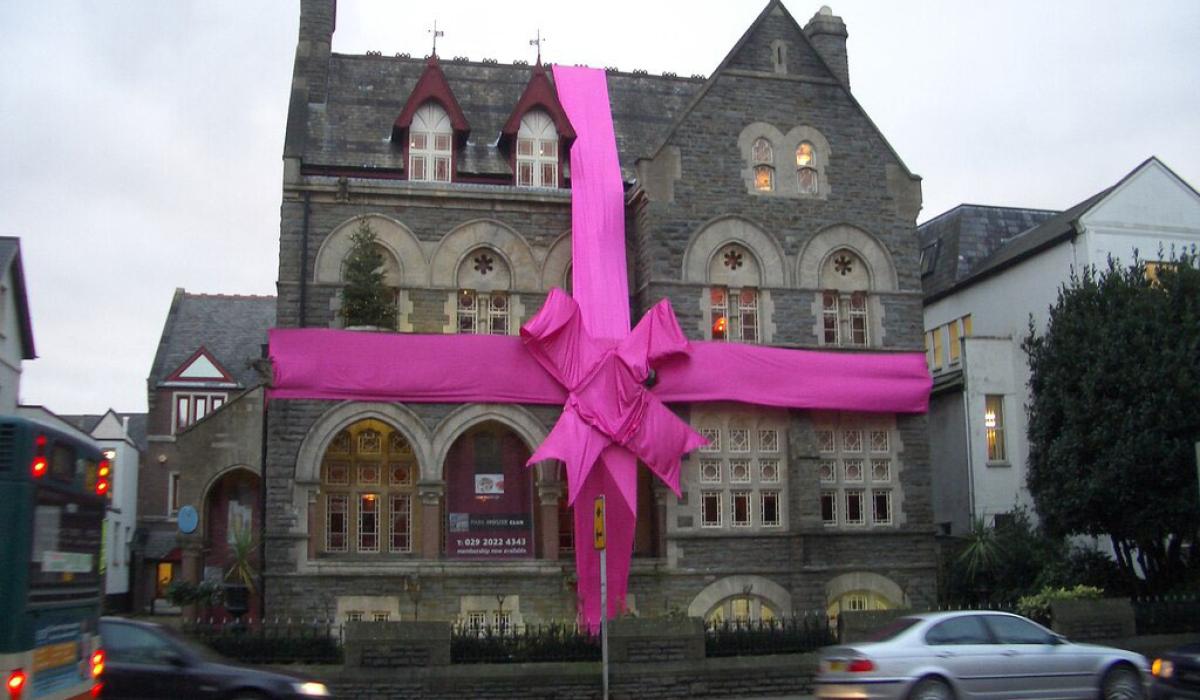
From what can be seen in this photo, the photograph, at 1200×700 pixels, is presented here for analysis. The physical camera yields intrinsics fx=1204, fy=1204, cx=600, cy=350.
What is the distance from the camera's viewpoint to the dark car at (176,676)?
1482cm

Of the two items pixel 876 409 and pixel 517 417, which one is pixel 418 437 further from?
pixel 876 409

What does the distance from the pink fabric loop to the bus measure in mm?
13634

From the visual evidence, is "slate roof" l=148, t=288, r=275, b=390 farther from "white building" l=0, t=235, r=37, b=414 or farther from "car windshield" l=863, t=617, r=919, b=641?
"car windshield" l=863, t=617, r=919, b=641

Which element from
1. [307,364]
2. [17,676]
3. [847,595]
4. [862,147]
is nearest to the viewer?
[17,676]

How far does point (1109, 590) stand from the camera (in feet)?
96.3

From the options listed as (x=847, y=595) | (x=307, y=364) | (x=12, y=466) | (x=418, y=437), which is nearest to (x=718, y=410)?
(x=847, y=595)

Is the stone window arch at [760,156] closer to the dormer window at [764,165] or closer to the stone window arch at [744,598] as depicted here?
the dormer window at [764,165]

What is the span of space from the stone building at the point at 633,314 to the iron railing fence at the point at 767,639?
5174mm

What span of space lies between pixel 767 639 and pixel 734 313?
9491mm

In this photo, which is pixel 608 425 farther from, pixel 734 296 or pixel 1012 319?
pixel 1012 319

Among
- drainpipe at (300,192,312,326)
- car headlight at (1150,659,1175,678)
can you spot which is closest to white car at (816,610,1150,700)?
car headlight at (1150,659,1175,678)

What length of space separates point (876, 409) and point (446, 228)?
36.4 feet

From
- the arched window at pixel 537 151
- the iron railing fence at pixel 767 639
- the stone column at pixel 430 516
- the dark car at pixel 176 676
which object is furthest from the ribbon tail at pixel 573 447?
the dark car at pixel 176 676

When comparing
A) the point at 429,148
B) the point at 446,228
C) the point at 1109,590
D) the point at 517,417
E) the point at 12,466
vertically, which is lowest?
the point at 1109,590
